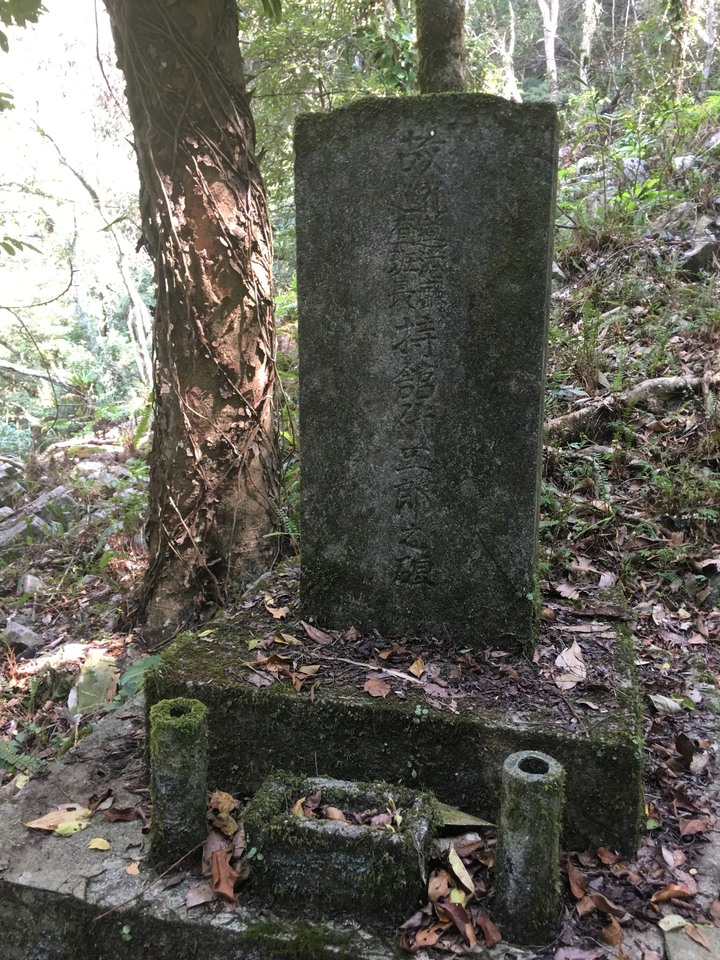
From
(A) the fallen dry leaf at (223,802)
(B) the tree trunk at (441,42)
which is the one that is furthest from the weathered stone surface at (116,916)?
(B) the tree trunk at (441,42)

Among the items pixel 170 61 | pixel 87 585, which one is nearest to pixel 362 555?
pixel 170 61

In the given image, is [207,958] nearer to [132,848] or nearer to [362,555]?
[132,848]

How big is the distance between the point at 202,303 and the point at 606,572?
8.93ft

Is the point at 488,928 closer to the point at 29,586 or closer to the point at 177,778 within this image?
the point at 177,778

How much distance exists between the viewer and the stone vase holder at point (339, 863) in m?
1.96

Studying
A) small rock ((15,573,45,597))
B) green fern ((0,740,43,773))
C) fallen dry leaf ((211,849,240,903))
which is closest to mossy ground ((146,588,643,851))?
fallen dry leaf ((211,849,240,903))

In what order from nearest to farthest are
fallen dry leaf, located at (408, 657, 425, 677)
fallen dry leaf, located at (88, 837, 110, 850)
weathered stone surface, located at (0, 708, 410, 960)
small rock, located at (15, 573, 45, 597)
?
weathered stone surface, located at (0, 708, 410, 960)
fallen dry leaf, located at (88, 837, 110, 850)
fallen dry leaf, located at (408, 657, 425, 677)
small rock, located at (15, 573, 45, 597)

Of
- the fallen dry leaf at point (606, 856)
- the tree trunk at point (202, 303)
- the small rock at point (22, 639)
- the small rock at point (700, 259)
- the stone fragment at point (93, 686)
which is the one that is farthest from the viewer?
the small rock at point (700, 259)

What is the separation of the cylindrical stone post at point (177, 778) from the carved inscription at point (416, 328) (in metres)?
1.02

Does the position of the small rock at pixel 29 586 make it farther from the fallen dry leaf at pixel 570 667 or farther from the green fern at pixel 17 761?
the fallen dry leaf at pixel 570 667

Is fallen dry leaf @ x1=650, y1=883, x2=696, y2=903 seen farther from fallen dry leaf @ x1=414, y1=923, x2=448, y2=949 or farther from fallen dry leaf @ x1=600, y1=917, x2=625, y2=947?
fallen dry leaf @ x1=414, y1=923, x2=448, y2=949

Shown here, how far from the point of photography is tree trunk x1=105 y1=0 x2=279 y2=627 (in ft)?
11.2

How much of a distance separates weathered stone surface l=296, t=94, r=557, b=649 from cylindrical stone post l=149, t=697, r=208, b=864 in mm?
904

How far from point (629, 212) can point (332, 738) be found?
20.2 feet
